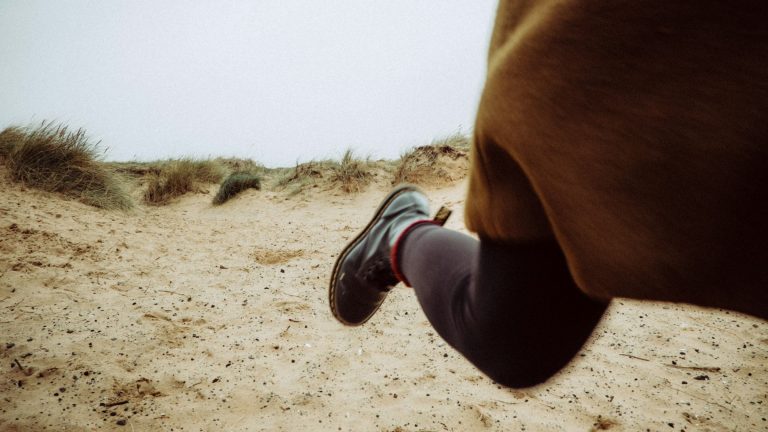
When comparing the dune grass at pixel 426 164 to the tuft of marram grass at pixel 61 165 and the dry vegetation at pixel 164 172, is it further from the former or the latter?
the tuft of marram grass at pixel 61 165

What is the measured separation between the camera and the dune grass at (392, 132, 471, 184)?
5.44m

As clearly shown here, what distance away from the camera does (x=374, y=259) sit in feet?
3.61

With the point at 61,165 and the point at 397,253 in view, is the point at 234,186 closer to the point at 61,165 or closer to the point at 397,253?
the point at 61,165

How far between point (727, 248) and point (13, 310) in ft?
8.72

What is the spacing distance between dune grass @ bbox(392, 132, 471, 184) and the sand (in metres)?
3.13

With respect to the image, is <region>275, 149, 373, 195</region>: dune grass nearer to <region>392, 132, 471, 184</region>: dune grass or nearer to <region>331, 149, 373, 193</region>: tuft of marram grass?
<region>331, 149, 373, 193</region>: tuft of marram grass

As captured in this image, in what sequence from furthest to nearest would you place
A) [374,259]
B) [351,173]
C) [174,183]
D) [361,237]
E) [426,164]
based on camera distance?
[174,183]
[351,173]
[426,164]
[361,237]
[374,259]

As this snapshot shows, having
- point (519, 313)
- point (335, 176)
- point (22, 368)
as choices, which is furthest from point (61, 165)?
point (519, 313)

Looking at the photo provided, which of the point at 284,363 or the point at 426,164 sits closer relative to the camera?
the point at 284,363

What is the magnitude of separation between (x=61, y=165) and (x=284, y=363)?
4.20 m

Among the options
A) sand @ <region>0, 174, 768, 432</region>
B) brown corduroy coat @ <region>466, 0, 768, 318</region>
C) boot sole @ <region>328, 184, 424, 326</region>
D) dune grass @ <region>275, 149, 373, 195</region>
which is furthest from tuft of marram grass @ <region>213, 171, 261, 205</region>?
brown corduroy coat @ <region>466, 0, 768, 318</region>

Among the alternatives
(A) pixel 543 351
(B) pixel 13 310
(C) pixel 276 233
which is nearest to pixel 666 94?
(A) pixel 543 351

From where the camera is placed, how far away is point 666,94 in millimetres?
336

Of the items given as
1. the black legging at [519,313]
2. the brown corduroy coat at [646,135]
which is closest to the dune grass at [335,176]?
the black legging at [519,313]
